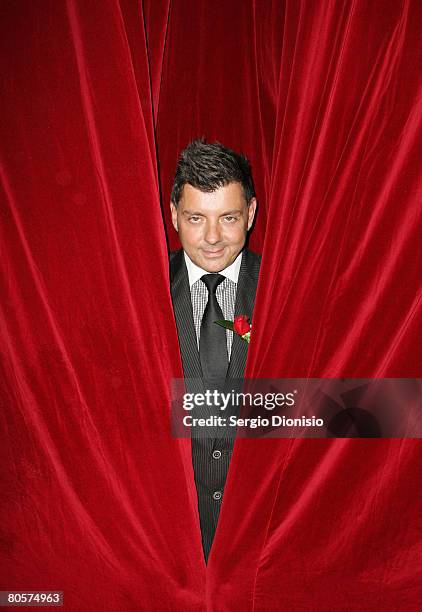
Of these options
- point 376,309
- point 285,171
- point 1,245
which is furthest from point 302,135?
point 1,245

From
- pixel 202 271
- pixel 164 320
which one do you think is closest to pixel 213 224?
pixel 202 271

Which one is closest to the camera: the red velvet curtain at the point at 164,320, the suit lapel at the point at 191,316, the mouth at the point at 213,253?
the red velvet curtain at the point at 164,320

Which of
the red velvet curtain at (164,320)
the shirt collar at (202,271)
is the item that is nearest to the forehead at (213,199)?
the shirt collar at (202,271)

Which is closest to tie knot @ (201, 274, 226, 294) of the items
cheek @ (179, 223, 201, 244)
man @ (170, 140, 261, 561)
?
man @ (170, 140, 261, 561)

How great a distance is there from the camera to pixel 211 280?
1367 mm

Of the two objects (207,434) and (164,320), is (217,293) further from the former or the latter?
(164,320)

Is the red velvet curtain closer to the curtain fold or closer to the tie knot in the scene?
the curtain fold

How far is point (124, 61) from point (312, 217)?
1.28 ft

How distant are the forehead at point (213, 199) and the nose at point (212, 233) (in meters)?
0.03

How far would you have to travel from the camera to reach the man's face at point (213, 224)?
129cm

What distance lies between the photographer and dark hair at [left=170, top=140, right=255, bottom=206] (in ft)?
4.24

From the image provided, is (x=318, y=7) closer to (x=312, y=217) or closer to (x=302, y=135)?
(x=302, y=135)

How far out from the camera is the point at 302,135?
91cm

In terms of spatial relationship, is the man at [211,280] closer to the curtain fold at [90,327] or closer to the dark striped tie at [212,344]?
the dark striped tie at [212,344]
